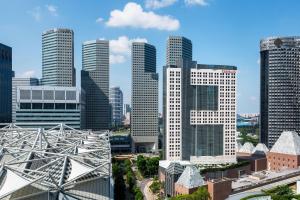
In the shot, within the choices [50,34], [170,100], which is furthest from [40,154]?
[50,34]

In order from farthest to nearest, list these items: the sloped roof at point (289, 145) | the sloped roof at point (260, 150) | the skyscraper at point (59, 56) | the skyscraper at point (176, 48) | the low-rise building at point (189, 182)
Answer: the skyscraper at point (176, 48)
the skyscraper at point (59, 56)
the sloped roof at point (260, 150)
the sloped roof at point (289, 145)
the low-rise building at point (189, 182)

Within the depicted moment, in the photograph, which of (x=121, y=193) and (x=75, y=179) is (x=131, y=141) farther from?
(x=75, y=179)

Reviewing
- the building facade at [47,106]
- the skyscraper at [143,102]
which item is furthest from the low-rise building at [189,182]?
the skyscraper at [143,102]

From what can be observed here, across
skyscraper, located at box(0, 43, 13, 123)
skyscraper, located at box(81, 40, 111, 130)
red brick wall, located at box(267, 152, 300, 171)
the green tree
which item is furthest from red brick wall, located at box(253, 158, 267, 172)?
skyscraper, located at box(0, 43, 13, 123)

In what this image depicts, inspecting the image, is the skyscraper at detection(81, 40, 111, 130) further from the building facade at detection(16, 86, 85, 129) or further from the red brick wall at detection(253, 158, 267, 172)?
the red brick wall at detection(253, 158, 267, 172)

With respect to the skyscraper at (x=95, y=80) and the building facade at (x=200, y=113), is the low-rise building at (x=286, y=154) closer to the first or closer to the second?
the building facade at (x=200, y=113)

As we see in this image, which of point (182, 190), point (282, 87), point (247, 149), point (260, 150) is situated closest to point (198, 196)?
point (182, 190)

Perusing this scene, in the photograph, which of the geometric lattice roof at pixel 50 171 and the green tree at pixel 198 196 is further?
the green tree at pixel 198 196
